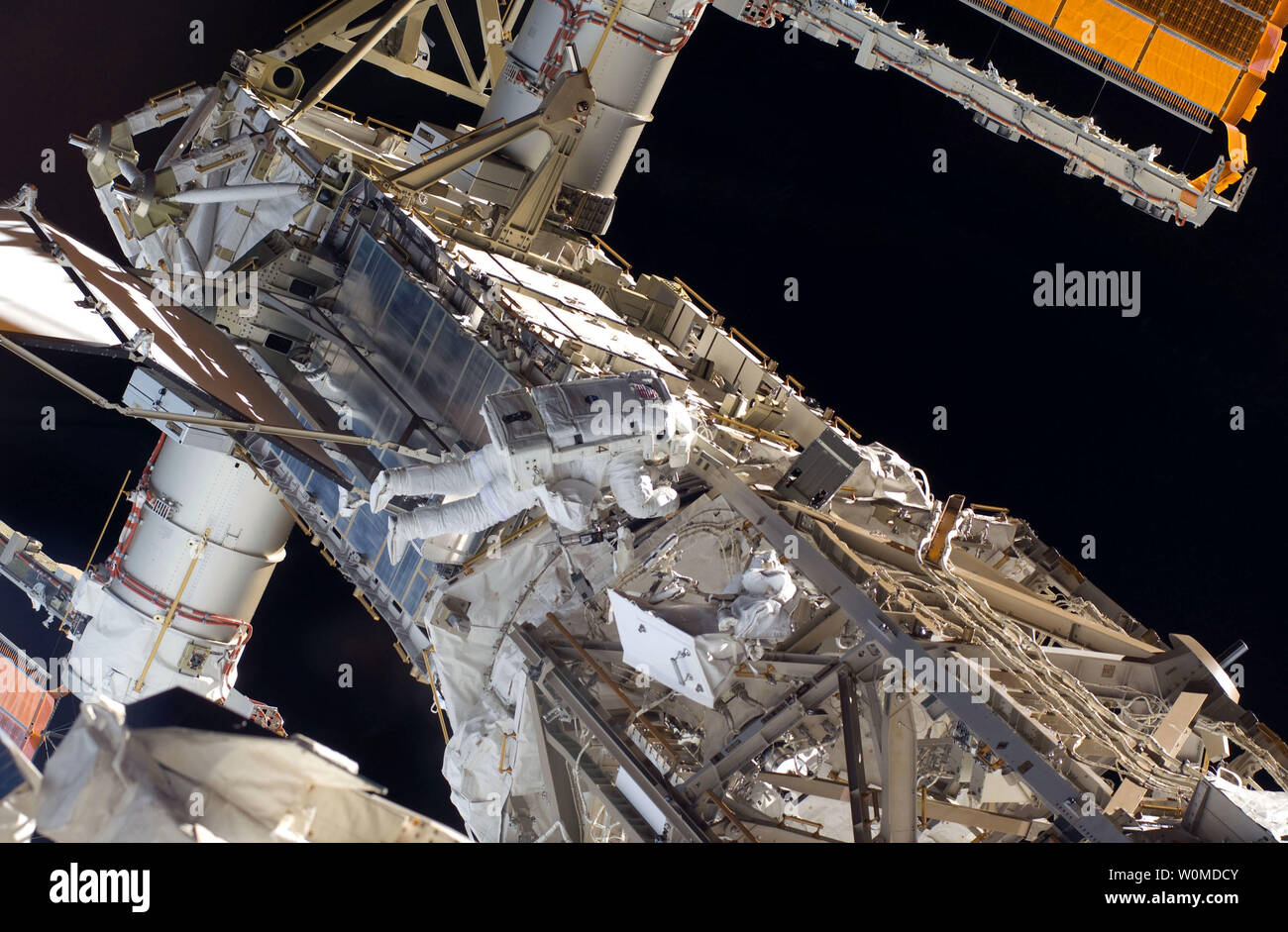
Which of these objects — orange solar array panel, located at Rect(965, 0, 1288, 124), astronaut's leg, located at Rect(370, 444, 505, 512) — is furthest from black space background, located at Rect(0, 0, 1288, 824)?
astronaut's leg, located at Rect(370, 444, 505, 512)

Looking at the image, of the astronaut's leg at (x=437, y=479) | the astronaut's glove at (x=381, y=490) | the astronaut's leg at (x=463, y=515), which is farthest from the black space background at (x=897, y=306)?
the astronaut's leg at (x=437, y=479)

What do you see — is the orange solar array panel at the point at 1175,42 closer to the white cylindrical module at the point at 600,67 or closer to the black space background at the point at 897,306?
the black space background at the point at 897,306

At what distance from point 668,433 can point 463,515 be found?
114cm

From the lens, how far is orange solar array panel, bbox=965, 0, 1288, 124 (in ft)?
31.0

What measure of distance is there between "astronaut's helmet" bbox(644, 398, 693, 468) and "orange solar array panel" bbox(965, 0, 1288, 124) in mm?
4976

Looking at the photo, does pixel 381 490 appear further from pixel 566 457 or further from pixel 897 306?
pixel 897 306

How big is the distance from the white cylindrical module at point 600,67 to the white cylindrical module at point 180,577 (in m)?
3.43

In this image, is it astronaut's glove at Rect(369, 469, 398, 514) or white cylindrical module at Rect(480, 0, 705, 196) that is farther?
white cylindrical module at Rect(480, 0, 705, 196)

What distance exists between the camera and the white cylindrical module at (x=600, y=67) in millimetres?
10336

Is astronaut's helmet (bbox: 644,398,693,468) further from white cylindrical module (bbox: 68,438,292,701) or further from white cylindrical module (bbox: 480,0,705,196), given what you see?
white cylindrical module (bbox: 68,438,292,701)

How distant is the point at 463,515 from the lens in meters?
6.81

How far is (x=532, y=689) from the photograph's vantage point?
23.8 ft


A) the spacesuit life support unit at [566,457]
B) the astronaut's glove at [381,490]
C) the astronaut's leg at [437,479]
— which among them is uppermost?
the spacesuit life support unit at [566,457]
